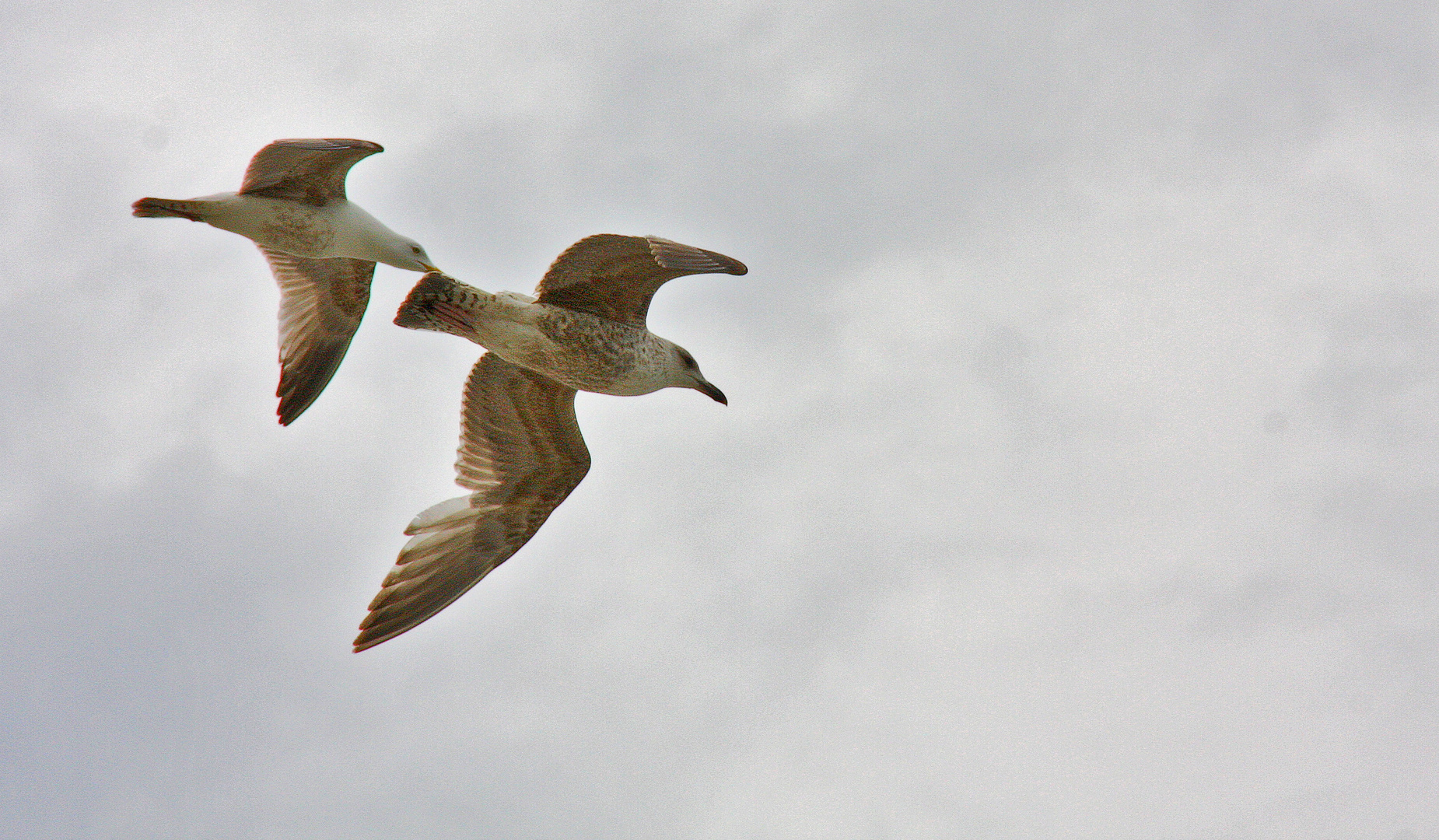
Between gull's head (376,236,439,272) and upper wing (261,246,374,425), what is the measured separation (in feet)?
5.07

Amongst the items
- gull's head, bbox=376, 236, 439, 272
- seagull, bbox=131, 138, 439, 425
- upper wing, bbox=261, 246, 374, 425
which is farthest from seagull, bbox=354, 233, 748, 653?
upper wing, bbox=261, 246, 374, 425

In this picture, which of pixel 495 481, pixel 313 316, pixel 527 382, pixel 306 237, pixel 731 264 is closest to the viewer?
pixel 731 264

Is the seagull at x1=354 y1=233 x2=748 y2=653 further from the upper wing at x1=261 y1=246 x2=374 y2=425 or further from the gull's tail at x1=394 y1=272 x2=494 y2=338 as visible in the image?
the upper wing at x1=261 y1=246 x2=374 y2=425

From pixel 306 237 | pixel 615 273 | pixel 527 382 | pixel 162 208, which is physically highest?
pixel 615 273

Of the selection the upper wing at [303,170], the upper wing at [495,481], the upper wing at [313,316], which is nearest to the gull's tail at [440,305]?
the upper wing at [495,481]

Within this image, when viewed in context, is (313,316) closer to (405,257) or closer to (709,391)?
(405,257)

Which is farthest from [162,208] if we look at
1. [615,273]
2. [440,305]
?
[615,273]

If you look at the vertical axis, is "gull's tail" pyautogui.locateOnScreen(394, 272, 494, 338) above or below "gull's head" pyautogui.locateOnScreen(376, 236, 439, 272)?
below

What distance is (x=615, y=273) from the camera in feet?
A: 35.5

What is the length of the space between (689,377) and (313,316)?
13.4 ft

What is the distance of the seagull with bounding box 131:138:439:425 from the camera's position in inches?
447

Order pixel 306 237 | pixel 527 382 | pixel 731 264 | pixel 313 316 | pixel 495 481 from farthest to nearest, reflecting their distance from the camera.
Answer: pixel 313 316, pixel 495 481, pixel 527 382, pixel 306 237, pixel 731 264

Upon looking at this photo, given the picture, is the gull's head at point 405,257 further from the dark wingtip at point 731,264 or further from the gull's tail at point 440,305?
the dark wingtip at point 731,264

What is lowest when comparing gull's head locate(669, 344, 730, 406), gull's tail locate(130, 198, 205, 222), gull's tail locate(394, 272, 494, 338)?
gull's tail locate(130, 198, 205, 222)
